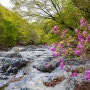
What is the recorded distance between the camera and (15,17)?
21.0m

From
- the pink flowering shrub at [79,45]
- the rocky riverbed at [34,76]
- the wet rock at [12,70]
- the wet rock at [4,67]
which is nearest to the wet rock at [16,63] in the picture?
the rocky riverbed at [34,76]

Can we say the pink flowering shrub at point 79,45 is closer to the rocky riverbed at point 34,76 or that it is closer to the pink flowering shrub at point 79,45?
the pink flowering shrub at point 79,45

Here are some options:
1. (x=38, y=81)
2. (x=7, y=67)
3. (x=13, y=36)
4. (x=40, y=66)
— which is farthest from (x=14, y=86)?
(x=13, y=36)

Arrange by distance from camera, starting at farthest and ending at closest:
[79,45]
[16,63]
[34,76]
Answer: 1. [16,63]
2. [34,76]
3. [79,45]

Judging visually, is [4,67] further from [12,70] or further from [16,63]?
[16,63]

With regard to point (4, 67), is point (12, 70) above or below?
below

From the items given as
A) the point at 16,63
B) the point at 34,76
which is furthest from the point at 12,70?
the point at 34,76

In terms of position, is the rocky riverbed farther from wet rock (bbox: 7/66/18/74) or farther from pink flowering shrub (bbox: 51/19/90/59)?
pink flowering shrub (bbox: 51/19/90/59)

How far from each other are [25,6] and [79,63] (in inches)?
253

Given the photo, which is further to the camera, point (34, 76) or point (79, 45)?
point (34, 76)

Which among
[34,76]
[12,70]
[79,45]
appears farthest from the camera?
[12,70]

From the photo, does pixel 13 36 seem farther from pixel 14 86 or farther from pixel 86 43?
pixel 86 43

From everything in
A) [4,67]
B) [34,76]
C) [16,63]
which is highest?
[16,63]

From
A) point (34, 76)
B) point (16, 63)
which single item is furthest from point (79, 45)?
Answer: point (16, 63)
